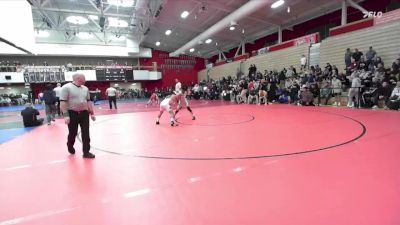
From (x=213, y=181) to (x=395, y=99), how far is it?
30.0 feet

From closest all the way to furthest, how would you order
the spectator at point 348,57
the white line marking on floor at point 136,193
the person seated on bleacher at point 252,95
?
the white line marking on floor at point 136,193 < the spectator at point 348,57 < the person seated on bleacher at point 252,95

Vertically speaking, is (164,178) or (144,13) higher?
(144,13)

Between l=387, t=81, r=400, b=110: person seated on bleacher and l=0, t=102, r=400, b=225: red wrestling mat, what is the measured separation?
4.75 metres

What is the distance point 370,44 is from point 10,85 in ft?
102

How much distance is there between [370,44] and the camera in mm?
11500

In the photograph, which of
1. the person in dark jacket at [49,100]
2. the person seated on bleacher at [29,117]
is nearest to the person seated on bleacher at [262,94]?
the person in dark jacket at [49,100]

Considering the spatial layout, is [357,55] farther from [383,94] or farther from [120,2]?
[120,2]

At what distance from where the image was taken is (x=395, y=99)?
28.2 ft

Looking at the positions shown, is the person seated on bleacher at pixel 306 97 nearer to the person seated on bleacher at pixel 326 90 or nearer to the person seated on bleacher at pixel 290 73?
the person seated on bleacher at pixel 326 90

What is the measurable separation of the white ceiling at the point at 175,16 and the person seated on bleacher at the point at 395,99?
22.7 ft

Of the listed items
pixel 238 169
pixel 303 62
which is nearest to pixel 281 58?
pixel 303 62

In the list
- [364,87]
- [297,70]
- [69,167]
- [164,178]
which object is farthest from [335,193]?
[297,70]

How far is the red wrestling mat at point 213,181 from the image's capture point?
2.17m

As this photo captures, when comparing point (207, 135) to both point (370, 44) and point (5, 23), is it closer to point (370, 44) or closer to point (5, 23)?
point (5, 23)
